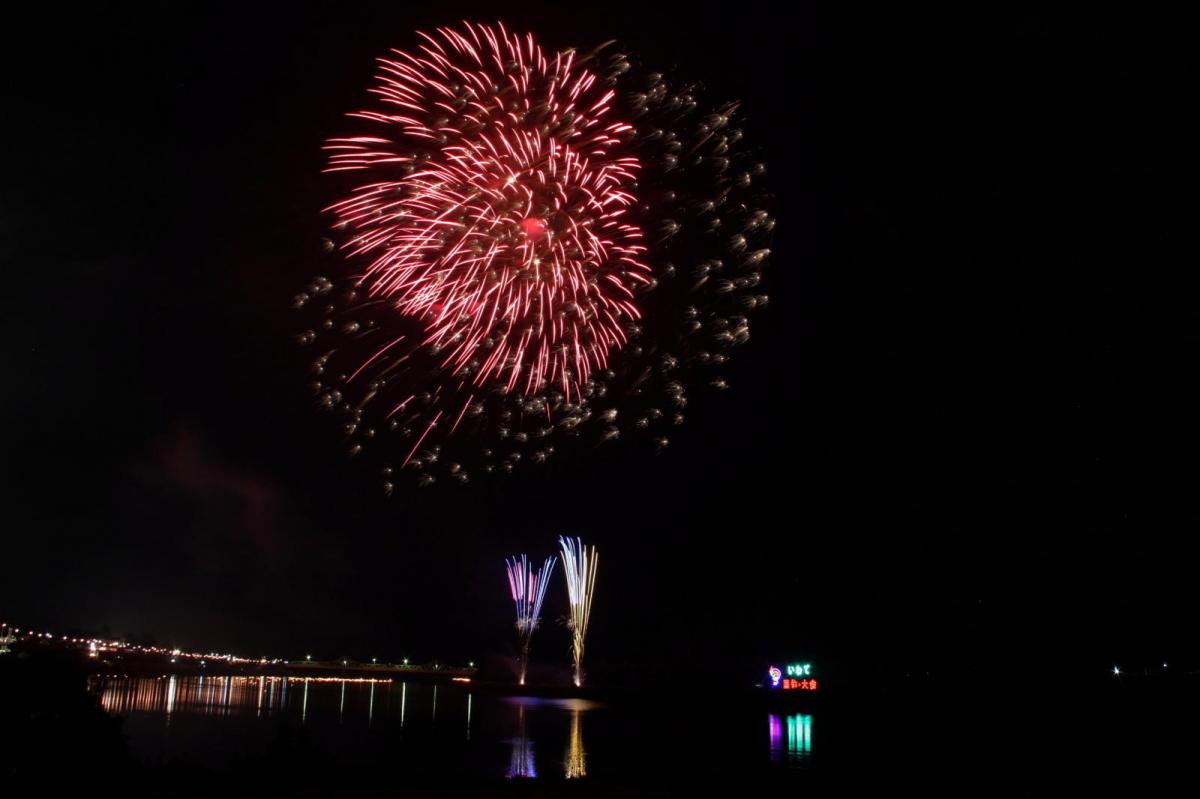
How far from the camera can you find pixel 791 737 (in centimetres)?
2561

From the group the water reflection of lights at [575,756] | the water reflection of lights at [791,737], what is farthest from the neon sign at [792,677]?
the water reflection of lights at [575,756]

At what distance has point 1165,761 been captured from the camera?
64.5 ft

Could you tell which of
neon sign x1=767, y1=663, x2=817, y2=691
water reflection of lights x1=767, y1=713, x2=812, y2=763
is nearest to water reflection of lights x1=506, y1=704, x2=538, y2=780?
water reflection of lights x1=767, y1=713, x2=812, y2=763

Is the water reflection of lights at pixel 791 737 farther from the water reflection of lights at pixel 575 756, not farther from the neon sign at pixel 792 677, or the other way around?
the neon sign at pixel 792 677

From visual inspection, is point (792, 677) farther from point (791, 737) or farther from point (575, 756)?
point (575, 756)

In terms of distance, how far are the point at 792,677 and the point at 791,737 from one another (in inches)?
943

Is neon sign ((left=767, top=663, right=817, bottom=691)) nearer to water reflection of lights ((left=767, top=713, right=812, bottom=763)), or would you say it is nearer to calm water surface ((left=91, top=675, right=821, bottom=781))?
calm water surface ((left=91, top=675, right=821, bottom=781))

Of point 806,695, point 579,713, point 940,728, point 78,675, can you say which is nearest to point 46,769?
point 78,675

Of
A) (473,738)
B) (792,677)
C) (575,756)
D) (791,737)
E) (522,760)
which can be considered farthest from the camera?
(792,677)

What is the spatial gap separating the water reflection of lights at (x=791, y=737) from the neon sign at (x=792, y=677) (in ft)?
34.3

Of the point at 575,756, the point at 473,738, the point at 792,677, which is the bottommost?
the point at 792,677

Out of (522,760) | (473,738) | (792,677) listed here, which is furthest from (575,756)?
(792,677)

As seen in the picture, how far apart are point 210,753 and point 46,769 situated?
811 centimetres

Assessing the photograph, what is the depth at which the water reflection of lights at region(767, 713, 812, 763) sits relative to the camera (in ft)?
66.5
